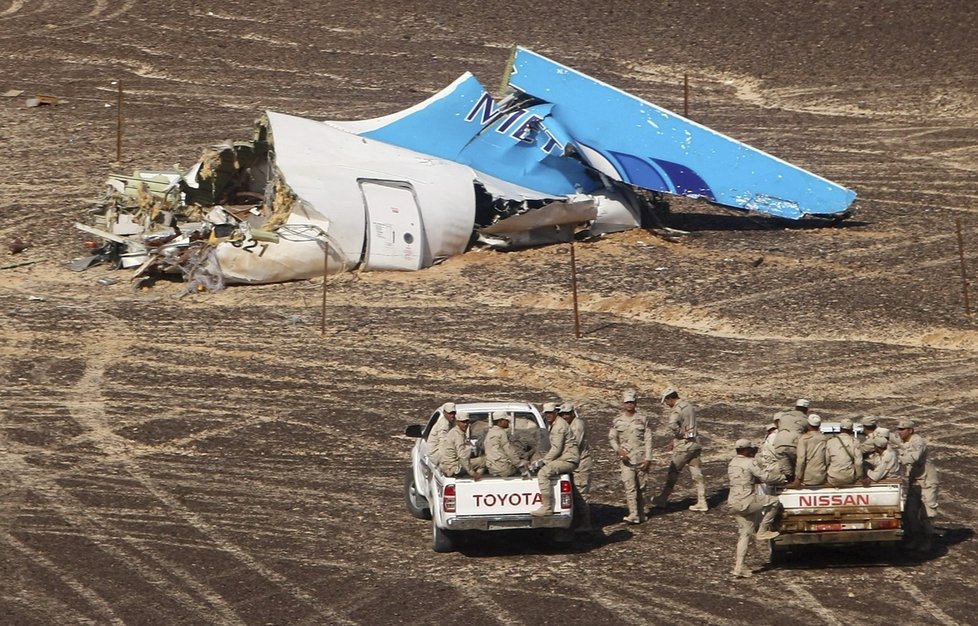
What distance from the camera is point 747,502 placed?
595 inches

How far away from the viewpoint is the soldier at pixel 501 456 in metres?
15.9

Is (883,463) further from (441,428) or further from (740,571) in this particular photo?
(441,428)

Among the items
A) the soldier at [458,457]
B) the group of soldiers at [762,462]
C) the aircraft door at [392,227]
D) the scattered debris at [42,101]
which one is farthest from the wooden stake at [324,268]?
the scattered debris at [42,101]

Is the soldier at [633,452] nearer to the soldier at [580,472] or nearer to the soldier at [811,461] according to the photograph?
the soldier at [580,472]

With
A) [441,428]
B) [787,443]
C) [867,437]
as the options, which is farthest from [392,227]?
[867,437]

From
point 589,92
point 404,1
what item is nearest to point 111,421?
point 589,92

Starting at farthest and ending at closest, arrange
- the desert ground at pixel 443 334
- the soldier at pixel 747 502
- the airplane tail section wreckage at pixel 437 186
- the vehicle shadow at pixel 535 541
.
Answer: the airplane tail section wreckage at pixel 437 186, the vehicle shadow at pixel 535 541, the desert ground at pixel 443 334, the soldier at pixel 747 502

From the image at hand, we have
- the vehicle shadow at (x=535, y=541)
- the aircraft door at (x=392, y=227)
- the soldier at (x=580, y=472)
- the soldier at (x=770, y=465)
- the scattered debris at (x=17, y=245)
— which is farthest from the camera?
the scattered debris at (x=17, y=245)

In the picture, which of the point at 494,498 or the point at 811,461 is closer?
the point at 811,461

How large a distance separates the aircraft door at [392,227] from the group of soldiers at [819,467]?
1247 centimetres

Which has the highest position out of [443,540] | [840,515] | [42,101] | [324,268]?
[42,101]

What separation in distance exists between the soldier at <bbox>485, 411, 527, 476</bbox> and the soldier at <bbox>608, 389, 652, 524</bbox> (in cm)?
155

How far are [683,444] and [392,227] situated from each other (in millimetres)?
11265

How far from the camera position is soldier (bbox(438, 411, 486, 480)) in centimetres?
1596
